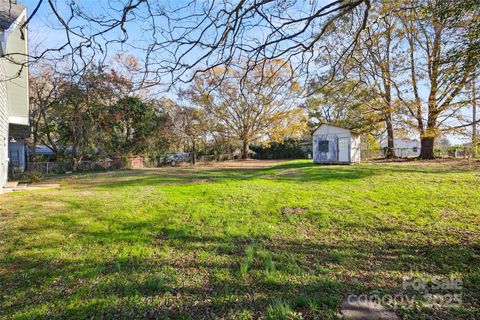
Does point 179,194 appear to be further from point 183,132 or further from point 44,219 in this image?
point 183,132

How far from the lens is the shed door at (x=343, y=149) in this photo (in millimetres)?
14242

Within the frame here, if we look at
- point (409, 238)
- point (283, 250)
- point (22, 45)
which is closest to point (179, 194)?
point (283, 250)

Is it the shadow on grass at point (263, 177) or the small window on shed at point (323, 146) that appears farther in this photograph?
the small window on shed at point (323, 146)

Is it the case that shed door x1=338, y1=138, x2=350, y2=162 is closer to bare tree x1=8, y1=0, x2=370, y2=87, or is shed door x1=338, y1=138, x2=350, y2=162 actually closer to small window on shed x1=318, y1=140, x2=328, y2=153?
small window on shed x1=318, y1=140, x2=328, y2=153

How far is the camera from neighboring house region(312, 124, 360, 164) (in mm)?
14241

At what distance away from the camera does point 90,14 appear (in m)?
2.48

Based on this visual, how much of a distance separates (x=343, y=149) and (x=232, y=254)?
13.1 m

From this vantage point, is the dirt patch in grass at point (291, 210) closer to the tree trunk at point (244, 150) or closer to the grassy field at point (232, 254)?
the grassy field at point (232, 254)

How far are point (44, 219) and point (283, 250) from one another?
4500mm

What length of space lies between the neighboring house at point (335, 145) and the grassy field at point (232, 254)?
27.5ft

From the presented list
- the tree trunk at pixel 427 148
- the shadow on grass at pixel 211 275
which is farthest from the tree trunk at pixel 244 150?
the shadow on grass at pixel 211 275

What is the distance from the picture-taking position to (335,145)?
15000 millimetres

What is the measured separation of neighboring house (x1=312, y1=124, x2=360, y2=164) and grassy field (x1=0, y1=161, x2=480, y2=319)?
8384 mm

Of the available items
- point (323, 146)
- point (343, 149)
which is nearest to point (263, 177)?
point (343, 149)
